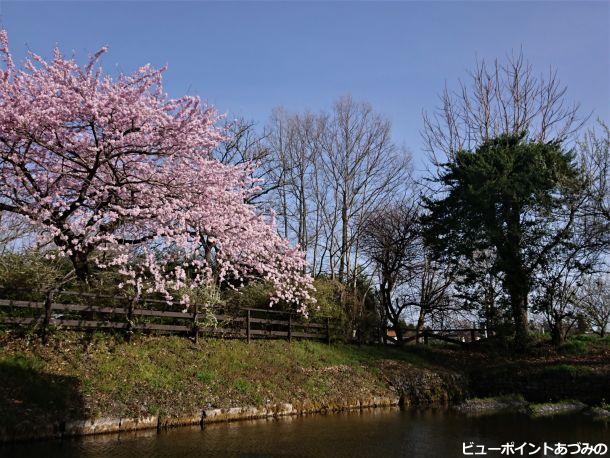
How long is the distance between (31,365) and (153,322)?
13.8ft

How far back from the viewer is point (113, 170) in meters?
11.2

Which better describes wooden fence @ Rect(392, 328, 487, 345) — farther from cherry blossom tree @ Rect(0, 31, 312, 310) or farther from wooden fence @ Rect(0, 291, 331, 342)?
cherry blossom tree @ Rect(0, 31, 312, 310)

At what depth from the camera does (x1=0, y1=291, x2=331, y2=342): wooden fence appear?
11625 millimetres

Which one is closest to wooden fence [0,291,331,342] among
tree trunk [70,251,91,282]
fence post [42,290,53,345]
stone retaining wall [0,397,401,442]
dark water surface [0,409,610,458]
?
fence post [42,290,53,345]

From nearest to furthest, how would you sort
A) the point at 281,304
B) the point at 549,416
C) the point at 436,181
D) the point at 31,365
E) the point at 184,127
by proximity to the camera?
the point at 31,365 → the point at 184,127 → the point at 549,416 → the point at 281,304 → the point at 436,181

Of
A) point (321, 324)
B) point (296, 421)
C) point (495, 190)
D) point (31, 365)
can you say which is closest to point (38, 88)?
point (31, 365)

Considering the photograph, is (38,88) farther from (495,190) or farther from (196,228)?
(495,190)

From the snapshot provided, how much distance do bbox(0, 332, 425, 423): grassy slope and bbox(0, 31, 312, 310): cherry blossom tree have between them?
2016 mm

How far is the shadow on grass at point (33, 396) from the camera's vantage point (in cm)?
925

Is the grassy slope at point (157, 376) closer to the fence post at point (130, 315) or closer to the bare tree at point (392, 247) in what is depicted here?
the fence post at point (130, 315)

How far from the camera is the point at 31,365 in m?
10.5

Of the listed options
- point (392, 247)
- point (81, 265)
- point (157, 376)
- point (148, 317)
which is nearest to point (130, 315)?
point (148, 317)

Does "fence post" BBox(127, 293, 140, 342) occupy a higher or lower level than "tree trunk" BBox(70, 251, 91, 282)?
lower

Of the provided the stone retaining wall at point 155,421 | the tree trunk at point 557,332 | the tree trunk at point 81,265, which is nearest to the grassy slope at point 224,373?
the stone retaining wall at point 155,421
